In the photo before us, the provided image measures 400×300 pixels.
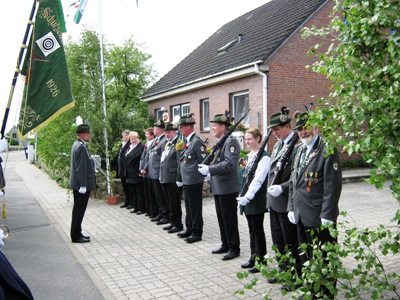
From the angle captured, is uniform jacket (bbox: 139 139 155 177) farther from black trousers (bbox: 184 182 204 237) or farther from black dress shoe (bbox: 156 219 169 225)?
black trousers (bbox: 184 182 204 237)

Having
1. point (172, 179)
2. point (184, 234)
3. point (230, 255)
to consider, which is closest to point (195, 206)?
point (184, 234)

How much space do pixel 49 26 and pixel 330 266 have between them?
15.2 ft

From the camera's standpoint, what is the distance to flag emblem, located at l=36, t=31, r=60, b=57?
5500 mm

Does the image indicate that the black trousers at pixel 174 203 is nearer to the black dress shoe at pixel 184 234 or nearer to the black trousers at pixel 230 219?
the black dress shoe at pixel 184 234

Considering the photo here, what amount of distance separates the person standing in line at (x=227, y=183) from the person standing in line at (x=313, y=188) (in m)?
1.62

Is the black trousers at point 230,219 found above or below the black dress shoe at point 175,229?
above

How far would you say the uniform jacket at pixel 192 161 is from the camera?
7.30 meters

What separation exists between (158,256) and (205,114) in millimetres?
14236

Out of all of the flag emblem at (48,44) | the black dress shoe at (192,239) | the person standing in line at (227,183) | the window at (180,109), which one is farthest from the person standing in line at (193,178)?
the window at (180,109)

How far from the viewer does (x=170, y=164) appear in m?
8.28

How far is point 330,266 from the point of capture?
2.97m

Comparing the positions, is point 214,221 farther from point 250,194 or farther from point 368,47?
point 368,47

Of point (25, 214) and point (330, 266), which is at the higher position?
point (330, 266)

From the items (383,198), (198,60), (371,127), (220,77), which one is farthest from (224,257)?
(198,60)
